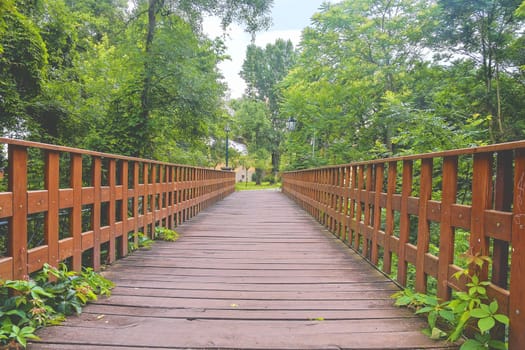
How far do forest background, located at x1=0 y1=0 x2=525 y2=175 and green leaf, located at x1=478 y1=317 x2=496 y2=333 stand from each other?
4026 mm

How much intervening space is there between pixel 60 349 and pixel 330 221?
3.88m

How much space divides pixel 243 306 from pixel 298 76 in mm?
13134

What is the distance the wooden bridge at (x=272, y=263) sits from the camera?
5.11 ft

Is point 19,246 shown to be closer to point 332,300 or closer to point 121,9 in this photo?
point 332,300

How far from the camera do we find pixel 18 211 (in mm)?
1771

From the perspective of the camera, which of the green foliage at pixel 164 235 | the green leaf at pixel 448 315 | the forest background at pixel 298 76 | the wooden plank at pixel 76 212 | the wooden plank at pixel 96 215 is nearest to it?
the green leaf at pixel 448 315

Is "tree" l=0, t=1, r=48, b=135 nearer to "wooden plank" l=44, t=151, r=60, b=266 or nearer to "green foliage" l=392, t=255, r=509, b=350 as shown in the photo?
"wooden plank" l=44, t=151, r=60, b=266

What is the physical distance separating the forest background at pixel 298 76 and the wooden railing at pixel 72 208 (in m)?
1.72

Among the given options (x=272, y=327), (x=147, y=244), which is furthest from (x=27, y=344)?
(x=147, y=244)

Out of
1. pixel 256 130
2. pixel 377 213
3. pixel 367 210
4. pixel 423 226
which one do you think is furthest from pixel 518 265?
pixel 256 130

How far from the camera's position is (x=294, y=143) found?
45.2ft

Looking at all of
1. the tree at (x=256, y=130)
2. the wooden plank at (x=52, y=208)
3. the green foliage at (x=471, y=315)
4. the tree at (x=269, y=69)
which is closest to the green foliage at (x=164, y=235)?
the wooden plank at (x=52, y=208)

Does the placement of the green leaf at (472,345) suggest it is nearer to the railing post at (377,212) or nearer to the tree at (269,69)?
the railing post at (377,212)

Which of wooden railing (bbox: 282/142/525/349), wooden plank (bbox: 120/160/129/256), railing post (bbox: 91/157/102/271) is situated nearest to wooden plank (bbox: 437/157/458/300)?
wooden railing (bbox: 282/142/525/349)
